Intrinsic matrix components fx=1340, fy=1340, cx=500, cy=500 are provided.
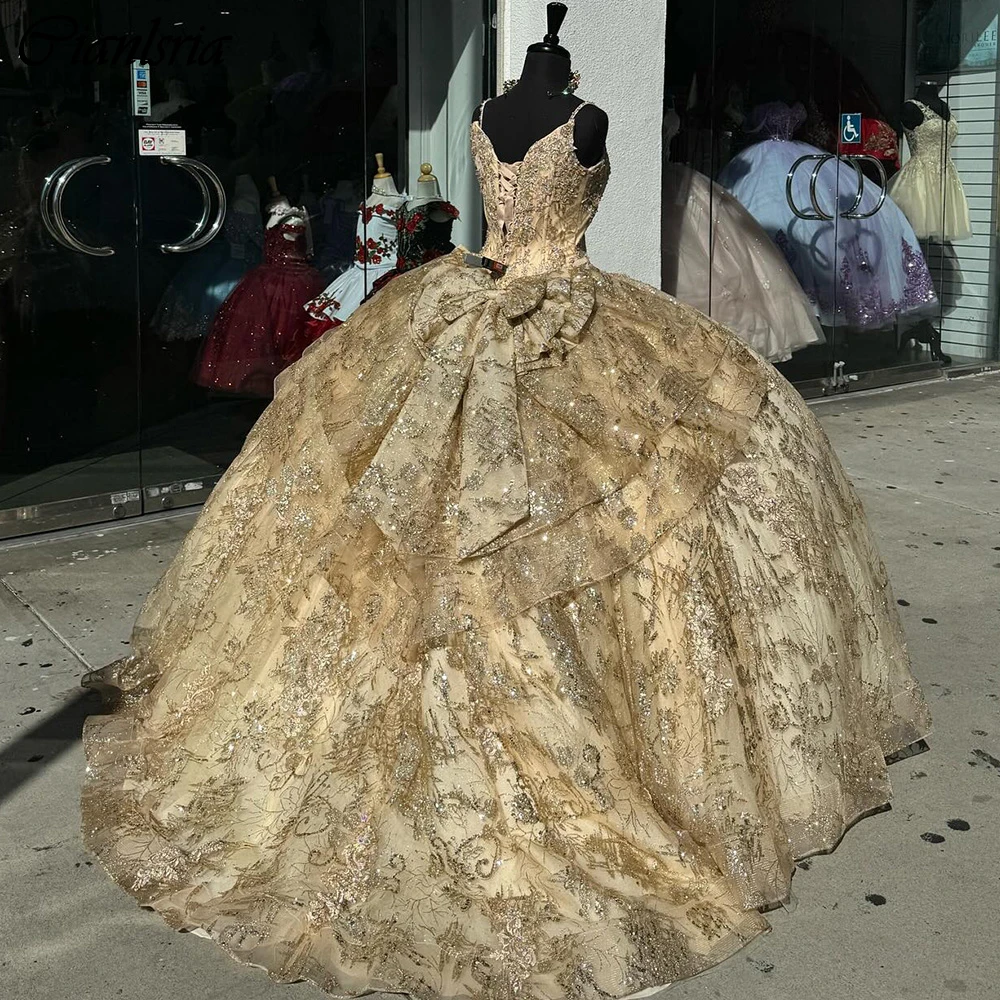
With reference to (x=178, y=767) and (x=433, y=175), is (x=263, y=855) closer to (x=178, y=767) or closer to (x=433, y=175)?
(x=178, y=767)

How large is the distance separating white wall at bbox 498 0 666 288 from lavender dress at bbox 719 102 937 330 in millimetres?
914

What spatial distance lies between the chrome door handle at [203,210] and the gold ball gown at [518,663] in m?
2.37

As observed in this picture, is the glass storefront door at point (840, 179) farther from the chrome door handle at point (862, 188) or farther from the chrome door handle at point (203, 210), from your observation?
the chrome door handle at point (203, 210)

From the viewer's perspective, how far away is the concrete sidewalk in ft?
8.25

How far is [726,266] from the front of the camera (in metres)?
7.00

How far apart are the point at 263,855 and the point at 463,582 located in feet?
2.22

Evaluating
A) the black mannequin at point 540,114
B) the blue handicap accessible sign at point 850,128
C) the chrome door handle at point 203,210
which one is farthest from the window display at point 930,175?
the black mannequin at point 540,114

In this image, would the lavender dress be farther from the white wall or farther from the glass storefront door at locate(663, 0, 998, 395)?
the white wall

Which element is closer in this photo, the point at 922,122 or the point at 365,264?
the point at 365,264

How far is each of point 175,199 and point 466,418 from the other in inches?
116

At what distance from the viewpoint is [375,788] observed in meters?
2.62

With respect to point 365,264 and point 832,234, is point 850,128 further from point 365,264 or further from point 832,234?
point 365,264

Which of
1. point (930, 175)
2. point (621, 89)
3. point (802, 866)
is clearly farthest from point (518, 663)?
point (930, 175)

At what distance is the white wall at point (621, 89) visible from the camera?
587 centimetres
